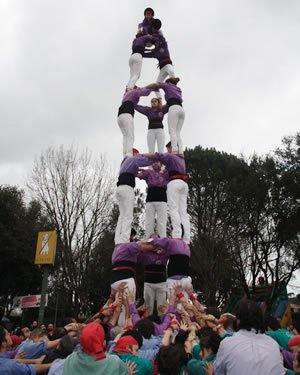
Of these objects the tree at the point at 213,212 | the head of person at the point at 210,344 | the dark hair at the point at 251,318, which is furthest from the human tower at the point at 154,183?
the tree at the point at 213,212

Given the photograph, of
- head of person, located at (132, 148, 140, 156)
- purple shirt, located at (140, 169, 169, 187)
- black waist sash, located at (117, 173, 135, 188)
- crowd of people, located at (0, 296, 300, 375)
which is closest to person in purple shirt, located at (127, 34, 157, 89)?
head of person, located at (132, 148, 140, 156)

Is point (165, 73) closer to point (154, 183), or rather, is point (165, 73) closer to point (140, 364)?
point (154, 183)

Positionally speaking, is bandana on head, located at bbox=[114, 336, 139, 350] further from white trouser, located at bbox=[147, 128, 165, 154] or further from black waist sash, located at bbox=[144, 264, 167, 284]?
white trouser, located at bbox=[147, 128, 165, 154]

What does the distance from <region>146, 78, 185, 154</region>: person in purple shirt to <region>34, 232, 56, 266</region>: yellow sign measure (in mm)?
6781

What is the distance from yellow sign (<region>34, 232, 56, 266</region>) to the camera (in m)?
13.2

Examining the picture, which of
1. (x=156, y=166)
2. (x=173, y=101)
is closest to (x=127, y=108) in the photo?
(x=173, y=101)

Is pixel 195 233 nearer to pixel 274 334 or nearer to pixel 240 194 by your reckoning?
pixel 240 194

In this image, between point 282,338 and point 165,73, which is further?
point 165,73

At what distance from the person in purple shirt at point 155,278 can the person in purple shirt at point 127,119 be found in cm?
277

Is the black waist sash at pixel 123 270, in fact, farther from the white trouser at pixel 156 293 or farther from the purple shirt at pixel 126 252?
the white trouser at pixel 156 293

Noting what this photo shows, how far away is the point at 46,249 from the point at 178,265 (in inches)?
285

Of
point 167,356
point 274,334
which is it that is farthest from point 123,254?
point 167,356

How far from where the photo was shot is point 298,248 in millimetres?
18297

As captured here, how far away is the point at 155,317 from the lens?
7.87 meters
